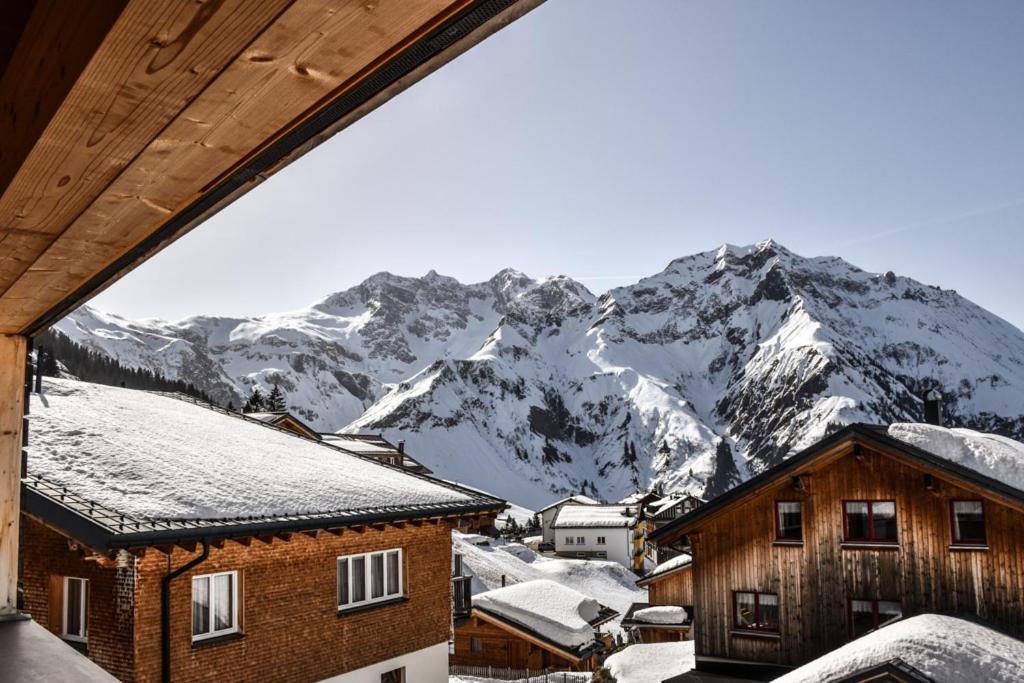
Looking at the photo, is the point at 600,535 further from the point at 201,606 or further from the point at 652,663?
the point at 201,606

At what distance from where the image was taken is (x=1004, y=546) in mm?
17297

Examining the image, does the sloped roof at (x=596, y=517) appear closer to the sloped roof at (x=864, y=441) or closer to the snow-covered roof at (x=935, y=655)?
the sloped roof at (x=864, y=441)

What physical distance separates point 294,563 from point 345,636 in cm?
201

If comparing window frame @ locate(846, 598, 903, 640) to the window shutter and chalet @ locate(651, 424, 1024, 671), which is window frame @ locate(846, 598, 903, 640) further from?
the window shutter

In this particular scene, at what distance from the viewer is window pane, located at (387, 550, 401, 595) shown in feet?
48.3

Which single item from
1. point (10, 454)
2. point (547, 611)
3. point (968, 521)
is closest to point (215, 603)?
point (10, 454)

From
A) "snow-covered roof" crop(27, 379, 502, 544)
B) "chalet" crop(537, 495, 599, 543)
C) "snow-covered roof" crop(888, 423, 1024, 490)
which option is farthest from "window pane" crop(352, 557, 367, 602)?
"chalet" crop(537, 495, 599, 543)

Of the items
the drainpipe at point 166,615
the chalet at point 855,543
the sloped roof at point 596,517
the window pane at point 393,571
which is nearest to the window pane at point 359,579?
the window pane at point 393,571

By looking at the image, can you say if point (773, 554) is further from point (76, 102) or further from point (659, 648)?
point (76, 102)

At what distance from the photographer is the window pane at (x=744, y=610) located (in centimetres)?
2036

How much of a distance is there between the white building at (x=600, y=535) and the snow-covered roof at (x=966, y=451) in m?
54.3

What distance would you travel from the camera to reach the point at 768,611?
20016 mm

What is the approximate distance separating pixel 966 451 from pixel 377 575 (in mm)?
16916

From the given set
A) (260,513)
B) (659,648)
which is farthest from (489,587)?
(260,513)
